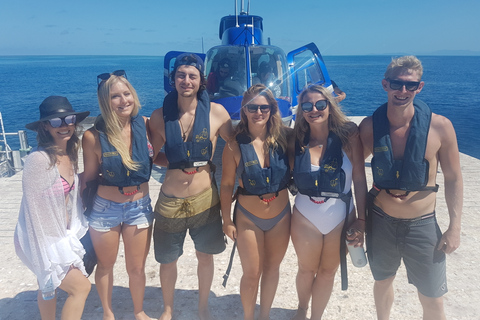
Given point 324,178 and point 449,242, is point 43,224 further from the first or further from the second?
point 449,242

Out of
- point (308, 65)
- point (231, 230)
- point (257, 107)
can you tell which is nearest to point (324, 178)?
point (257, 107)

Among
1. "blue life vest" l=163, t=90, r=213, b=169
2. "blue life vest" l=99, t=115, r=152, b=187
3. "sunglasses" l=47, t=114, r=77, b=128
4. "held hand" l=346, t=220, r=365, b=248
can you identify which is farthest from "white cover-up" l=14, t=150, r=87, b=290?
"held hand" l=346, t=220, r=365, b=248

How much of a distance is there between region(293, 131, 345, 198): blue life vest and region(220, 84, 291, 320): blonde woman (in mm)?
160

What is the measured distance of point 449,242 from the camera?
8.35 feet

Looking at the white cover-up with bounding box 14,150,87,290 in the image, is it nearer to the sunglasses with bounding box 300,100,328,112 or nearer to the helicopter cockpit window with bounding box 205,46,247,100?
the sunglasses with bounding box 300,100,328,112

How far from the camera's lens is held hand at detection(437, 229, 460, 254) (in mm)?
2545

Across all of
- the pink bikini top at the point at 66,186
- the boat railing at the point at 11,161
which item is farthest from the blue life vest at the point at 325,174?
the boat railing at the point at 11,161

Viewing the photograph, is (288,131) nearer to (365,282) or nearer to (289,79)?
(365,282)

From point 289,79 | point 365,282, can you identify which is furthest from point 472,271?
point 289,79

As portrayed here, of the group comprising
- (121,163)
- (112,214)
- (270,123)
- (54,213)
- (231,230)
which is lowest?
(231,230)

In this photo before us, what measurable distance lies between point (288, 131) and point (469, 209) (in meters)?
4.58

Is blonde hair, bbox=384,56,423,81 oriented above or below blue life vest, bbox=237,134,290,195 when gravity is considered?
above

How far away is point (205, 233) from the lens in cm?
312

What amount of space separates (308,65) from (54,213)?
22.2 ft
